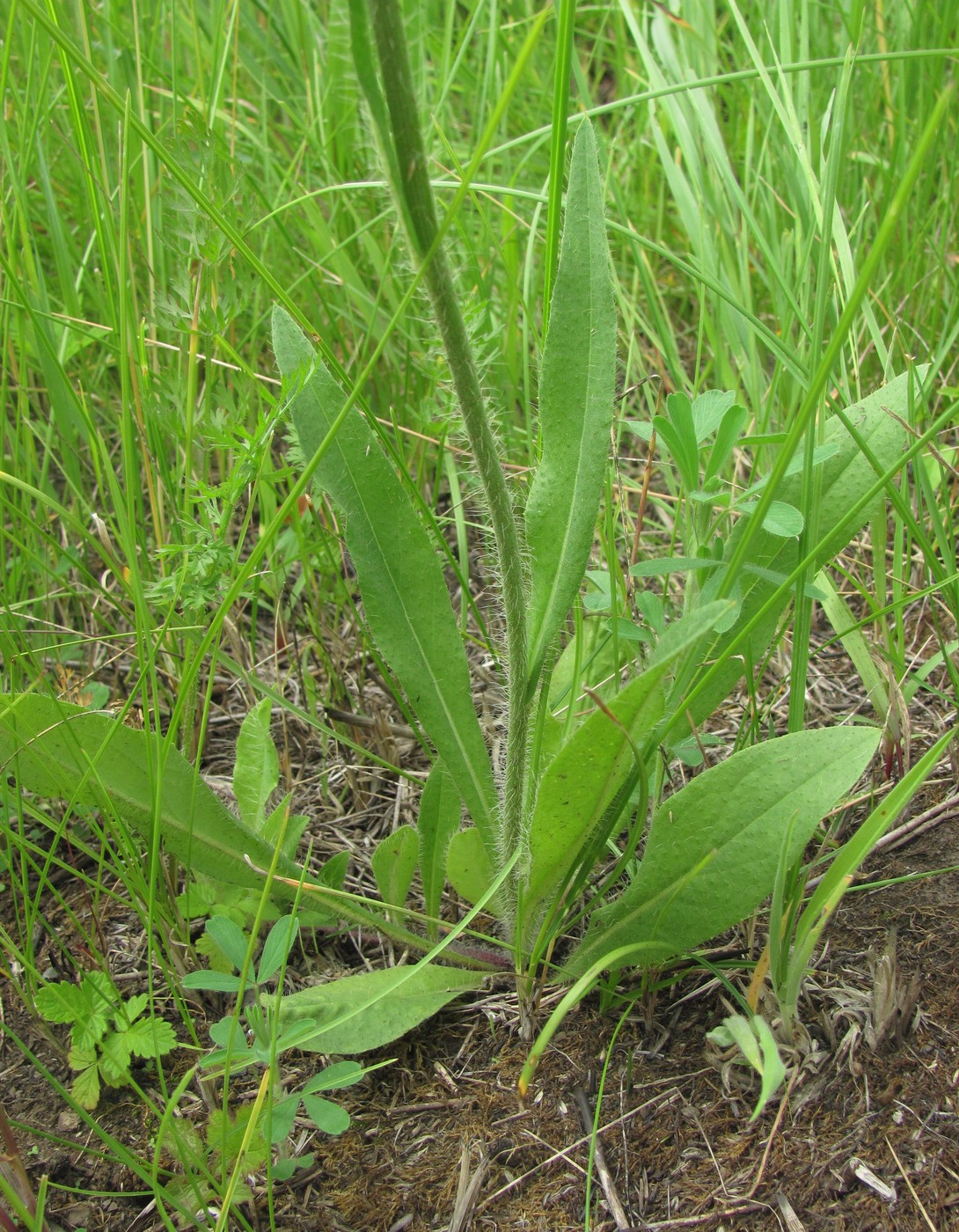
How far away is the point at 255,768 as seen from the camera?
142cm

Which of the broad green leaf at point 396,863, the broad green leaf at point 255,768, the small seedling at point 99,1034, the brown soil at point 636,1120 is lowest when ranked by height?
the brown soil at point 636,1120

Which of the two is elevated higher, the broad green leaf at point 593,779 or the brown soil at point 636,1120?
the broad green leaf at point 593,779

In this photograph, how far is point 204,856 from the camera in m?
1.30

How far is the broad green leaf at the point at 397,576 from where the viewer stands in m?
1.32

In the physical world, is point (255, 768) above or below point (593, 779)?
below

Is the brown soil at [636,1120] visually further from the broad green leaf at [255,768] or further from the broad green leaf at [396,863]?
the broad green leaf at [255,768]

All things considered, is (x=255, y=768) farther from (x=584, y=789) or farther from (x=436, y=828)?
(x=584, y=789)

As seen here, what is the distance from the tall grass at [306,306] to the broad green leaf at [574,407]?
0.05 m

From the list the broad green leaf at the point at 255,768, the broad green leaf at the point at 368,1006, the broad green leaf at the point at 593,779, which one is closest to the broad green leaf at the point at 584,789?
the broad green leaf at the point at 593,779

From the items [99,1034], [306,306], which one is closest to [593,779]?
[99,1034]

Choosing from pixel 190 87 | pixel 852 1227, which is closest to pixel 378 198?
pixel 190 87

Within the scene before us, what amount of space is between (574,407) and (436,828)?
0.60 metres

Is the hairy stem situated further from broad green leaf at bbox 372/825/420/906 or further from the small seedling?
the small seedling

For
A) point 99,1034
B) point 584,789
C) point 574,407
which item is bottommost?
point 99,1034
